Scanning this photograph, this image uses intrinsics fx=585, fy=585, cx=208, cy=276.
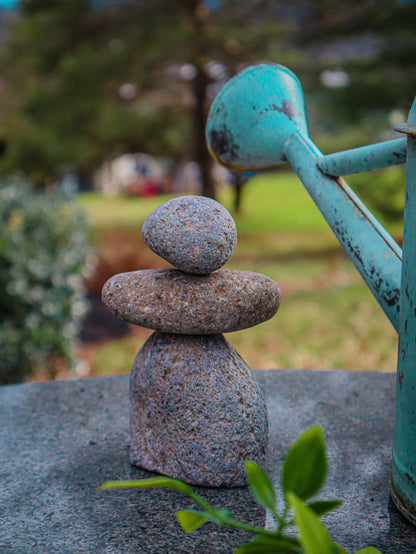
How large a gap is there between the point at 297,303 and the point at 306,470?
406cm

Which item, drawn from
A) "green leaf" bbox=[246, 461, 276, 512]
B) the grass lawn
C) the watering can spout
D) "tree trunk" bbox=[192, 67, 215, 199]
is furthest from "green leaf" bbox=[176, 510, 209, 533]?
"tree trunk" bbox=[192, 67, 215, 199]

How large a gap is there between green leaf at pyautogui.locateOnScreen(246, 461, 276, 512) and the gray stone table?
383 millimetres

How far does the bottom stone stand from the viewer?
38.7 inches

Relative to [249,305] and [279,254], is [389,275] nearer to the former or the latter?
[249,305]

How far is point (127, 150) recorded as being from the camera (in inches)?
255

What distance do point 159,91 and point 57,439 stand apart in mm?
6081

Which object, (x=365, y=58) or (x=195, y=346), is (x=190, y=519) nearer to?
(x=195, y=346)

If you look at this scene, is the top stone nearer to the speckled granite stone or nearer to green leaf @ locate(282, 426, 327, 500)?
the speckled granite stone

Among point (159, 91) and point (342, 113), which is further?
point (159, 91)

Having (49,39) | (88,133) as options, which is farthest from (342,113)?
(49,39)

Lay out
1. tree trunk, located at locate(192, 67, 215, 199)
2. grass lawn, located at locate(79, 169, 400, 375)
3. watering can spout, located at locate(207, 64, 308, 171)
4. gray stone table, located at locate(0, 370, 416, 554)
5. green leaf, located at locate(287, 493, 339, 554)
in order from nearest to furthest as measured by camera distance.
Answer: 1. green leaf, located at locate(287, 493, 339, 554)
2. gray stone table, located at locate(0, 370, 416, 554)
3. watering can spout, located at locate(207, 64, 308, 171)
4. grass lawn, located at locate(79, 169, 400, 375)
5. tree trunk, located at locate(192, 67, 215, 199)

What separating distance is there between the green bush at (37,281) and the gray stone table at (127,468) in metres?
1.21

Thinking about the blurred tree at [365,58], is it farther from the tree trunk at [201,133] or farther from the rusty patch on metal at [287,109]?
the rusty patch on metal at [287,109]

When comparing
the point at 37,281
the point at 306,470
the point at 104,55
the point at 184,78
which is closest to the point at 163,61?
the point at 104,55
